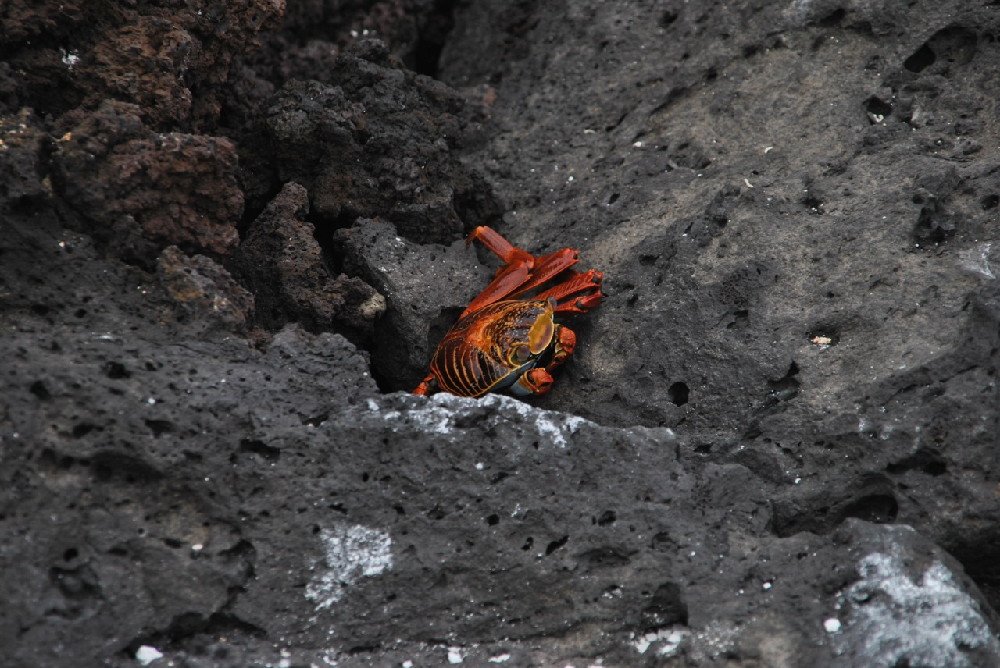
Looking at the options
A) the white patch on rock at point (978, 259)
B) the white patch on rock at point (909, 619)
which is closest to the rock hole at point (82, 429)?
the white patch on rock at point (909, 619)

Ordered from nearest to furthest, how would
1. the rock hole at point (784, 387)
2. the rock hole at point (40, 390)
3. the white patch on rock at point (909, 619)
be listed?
1. the white patch on rock at point (909, 619)
2. the rock hole at point (40, 390)
3. the rock hole at point (784, 387)

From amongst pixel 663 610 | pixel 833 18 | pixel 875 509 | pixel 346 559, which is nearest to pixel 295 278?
pixel 346 559

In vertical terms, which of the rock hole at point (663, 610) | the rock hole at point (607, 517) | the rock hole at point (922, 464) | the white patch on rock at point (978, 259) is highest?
the white patch on rock at point (978, 259)

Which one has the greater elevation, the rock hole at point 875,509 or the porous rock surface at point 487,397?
the porous rock surface at point 487,397

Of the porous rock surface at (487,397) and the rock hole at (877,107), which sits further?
the rock hole at (877,107)

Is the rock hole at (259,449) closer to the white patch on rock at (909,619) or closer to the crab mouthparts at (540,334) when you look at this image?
the crab mouthparts at (540,334)

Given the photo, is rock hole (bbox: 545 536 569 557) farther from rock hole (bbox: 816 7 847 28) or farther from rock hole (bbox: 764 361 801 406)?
rock hole (bbox: 816 7 847 28)

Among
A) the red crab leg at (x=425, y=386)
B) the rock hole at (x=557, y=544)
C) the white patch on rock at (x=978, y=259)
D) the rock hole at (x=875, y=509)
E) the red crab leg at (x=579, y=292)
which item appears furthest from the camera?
the red crab leg at (x=425, y=386)

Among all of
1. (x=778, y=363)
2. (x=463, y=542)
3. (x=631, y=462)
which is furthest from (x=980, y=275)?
(x=463, y=542)

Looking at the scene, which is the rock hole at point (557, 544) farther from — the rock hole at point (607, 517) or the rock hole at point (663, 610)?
the rock hole at point (663, 610)
